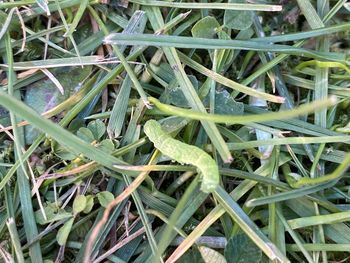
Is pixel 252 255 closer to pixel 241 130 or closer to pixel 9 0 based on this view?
pixel 241 130

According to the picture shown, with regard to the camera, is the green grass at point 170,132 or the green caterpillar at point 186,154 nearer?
the green caterpillar at point 186,154

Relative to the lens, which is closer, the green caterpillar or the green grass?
the green caterpillar

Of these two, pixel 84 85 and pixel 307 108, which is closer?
pixel 307 108

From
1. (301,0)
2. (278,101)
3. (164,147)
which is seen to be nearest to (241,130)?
(278,101)

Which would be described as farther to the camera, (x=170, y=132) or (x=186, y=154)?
(x=170, y=132)
